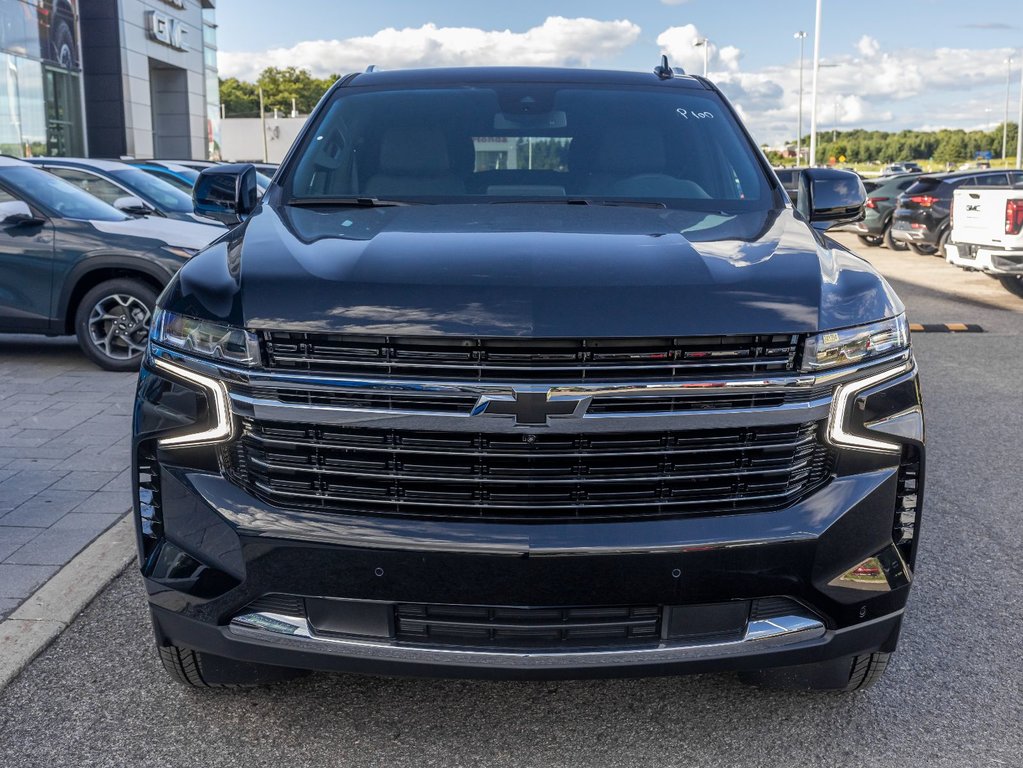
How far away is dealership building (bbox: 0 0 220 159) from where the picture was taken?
105 ft

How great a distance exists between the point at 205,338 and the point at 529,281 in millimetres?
812

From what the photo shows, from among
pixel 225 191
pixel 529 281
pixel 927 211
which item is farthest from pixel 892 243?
pixel 529 281

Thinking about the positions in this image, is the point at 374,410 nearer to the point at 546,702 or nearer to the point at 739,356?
the point at 739,356

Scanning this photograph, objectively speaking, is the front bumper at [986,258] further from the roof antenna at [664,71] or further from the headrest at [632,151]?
the headrest at [632,151]

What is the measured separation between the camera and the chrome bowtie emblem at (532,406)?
2.64m

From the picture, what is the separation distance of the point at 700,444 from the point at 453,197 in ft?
5.01

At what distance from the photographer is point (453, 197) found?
153 inches

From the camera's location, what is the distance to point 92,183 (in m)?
10.4

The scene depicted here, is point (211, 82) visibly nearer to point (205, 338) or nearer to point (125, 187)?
point (125, 187)

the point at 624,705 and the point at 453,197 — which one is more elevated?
the point at 453,197

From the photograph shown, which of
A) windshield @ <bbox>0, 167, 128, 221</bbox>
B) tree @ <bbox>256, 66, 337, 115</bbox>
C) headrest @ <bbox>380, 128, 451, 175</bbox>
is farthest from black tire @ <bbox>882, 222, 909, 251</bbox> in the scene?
tree @ <bbox>256, 66, 337, 115</bbox>

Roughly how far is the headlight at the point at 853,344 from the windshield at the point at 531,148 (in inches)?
39.8

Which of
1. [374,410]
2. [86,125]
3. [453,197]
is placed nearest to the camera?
[374,410]

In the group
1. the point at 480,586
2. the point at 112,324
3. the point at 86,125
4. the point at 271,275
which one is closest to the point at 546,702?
the point at 480,586
